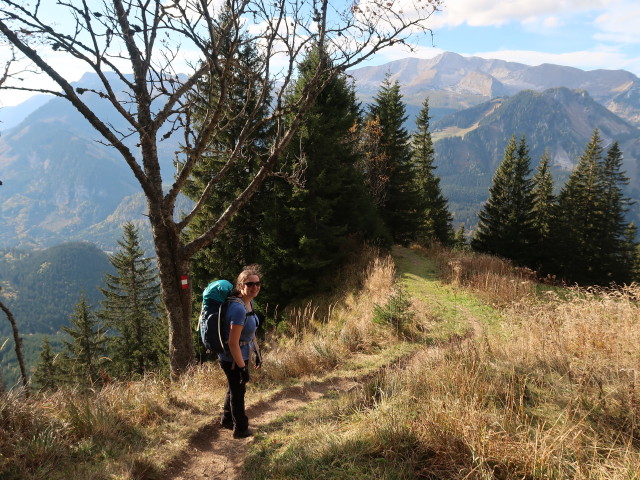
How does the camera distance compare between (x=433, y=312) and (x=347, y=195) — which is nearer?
(x=433, y=312)

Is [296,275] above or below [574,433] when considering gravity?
below

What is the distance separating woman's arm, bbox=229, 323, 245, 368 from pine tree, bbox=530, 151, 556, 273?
3452 cm

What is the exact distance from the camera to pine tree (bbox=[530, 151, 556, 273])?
1314 inches

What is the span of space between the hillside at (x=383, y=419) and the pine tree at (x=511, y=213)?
30634 mm

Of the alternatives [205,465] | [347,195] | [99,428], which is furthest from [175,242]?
[347,195]

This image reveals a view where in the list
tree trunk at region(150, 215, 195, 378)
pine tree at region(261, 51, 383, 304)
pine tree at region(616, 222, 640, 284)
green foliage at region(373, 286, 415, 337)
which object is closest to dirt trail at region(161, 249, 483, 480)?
green foliage at region(373, 286, 415, 337)

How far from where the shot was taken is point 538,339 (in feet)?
16.3

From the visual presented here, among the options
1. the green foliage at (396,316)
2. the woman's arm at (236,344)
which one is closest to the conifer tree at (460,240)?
the green foliage at (396,316)

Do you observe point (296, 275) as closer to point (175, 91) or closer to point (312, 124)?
point (312, 124)

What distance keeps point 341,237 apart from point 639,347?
998cm

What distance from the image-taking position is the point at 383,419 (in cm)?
346

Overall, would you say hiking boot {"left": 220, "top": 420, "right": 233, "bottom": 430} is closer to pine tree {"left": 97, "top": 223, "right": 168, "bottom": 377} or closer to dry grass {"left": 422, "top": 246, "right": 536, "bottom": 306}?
dry grass {"left": 422, "top": 246, "right": 536, "bottom": 306}

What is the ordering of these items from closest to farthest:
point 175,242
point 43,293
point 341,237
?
1. point 175,242
2. point 341,237
3. point 43,293

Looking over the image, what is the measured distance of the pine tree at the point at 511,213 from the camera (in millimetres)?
33250
